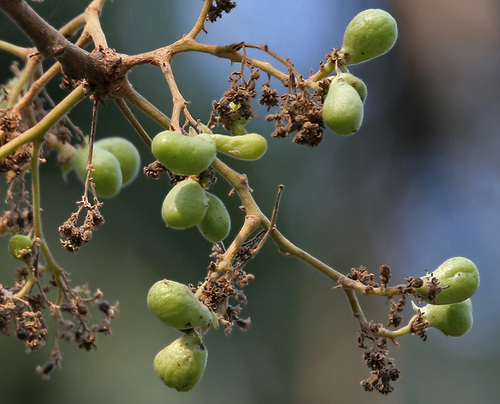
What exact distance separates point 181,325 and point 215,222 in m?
0.28

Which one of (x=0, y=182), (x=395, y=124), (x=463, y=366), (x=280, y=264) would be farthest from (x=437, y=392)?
(x=0, y=182)

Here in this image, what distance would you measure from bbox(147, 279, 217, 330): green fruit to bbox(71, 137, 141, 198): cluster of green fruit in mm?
700

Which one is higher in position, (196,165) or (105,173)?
(105,173)

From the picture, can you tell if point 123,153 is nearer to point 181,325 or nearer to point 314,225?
point 181,325

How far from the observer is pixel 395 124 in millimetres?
7715

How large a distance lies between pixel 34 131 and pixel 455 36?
5.72 metres

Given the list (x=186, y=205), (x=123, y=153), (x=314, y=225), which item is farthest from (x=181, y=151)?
(x=314, y=225)

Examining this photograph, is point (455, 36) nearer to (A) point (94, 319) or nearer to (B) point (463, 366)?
(B) point (463, 366)

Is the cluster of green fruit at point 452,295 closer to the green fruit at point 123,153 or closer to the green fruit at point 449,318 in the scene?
the green fruit at point 449,318

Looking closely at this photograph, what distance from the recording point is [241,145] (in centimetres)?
161

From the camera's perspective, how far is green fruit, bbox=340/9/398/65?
5.45 ft

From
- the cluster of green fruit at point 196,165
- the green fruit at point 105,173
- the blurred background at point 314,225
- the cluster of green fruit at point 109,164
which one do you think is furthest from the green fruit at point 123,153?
the blurred background at point 314,225

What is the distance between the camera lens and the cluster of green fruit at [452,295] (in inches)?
66.1

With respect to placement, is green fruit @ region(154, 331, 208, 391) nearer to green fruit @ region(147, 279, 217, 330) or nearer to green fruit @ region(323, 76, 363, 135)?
green fruit @ region(147, 279, 217, 330)
